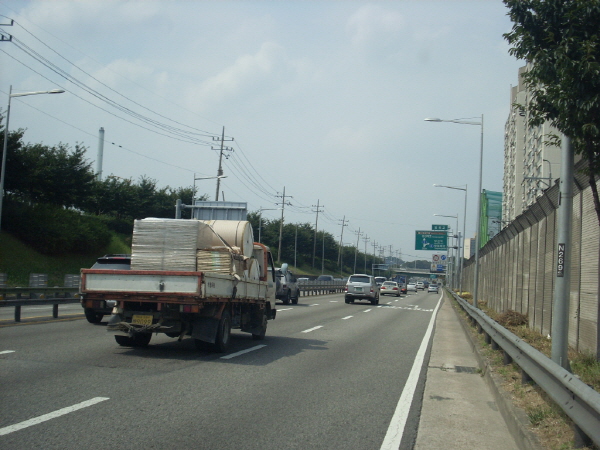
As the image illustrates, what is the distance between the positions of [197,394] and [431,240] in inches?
2441

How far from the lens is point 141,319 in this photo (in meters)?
11.1

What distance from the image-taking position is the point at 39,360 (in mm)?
9984

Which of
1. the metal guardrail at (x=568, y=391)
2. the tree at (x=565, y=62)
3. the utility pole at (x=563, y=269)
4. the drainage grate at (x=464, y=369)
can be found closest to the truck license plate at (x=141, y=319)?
the drainage grate at (x=464, y=369)

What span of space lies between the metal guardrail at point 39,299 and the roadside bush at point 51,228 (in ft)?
89.3

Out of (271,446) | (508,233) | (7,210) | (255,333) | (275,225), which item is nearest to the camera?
(271,446)

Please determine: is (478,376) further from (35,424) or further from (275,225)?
(275,225)

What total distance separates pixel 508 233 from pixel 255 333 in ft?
41.9

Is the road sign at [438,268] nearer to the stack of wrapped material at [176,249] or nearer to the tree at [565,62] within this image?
the stack of wrapped material at [176,249]

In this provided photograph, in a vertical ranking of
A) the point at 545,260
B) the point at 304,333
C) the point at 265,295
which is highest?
the point at 545,260

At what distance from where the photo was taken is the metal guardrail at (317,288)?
1950 inches

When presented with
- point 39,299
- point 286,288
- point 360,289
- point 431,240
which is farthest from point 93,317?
point 431,240

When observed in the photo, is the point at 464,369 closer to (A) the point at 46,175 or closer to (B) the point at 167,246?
→ (B) the point at 167,246

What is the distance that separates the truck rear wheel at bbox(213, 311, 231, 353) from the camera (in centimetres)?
1188

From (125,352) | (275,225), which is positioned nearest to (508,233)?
(125,352)
